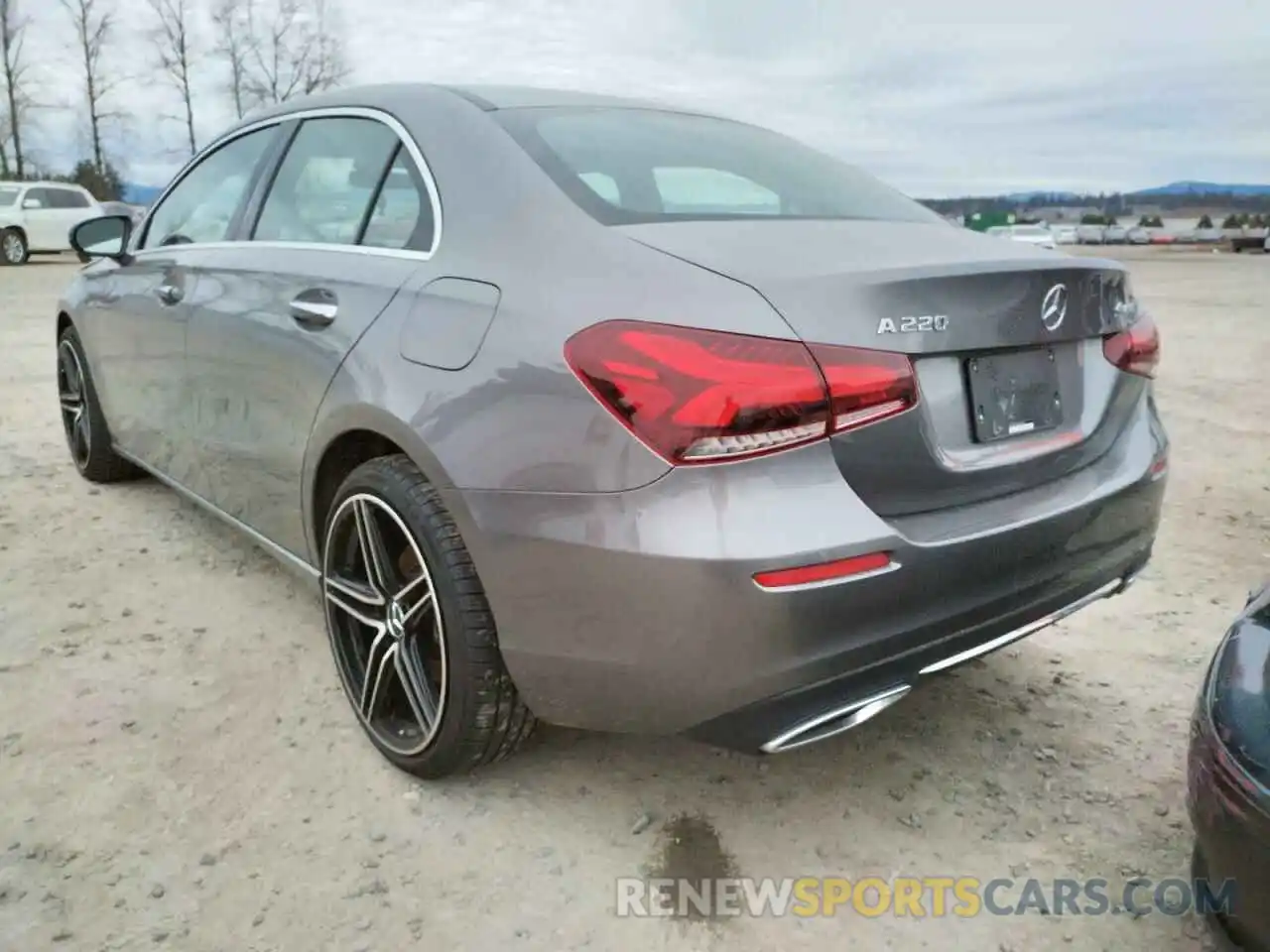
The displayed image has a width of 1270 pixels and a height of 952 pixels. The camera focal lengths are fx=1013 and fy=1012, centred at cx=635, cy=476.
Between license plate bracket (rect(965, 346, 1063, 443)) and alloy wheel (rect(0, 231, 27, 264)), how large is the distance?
23441mm

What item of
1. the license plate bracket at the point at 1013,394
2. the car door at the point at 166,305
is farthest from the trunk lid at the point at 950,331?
the car door at the point at 166,305

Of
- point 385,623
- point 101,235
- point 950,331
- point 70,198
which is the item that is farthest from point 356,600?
point 70,198

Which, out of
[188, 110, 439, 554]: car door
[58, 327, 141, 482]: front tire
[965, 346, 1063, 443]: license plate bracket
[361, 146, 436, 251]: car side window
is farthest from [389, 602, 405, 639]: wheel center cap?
[58, 327, 141, 482]: front tire

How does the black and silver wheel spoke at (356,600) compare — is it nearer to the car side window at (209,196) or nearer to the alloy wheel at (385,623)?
the alloy wheel at (385,623)

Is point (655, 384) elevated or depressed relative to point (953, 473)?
elevated

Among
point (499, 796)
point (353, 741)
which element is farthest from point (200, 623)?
point (499, 796)

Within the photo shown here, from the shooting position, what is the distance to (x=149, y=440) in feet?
12.5

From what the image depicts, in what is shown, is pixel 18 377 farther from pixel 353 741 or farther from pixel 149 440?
pixel 353 741

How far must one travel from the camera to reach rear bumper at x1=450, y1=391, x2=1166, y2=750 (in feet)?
5.56

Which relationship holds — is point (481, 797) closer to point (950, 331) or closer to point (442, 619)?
point (442, 619)

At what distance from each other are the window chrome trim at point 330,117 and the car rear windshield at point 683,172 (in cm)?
→ 23

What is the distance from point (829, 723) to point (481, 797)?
2.97 feet

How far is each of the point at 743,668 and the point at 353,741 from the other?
1.27 metres

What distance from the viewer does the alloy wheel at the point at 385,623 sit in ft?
7.42
